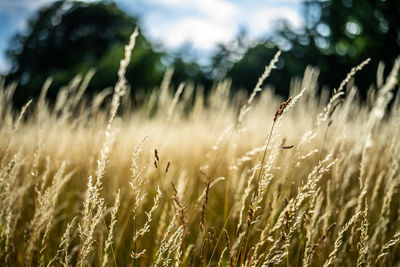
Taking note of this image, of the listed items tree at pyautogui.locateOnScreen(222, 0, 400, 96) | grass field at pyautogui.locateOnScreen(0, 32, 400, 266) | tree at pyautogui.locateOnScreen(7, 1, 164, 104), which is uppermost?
tree at pyautogui.locateOnScreen(7, 1, 164, 104)

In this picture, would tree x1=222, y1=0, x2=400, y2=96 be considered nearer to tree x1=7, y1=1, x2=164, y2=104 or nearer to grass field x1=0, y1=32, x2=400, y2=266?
grass field x1=0, y1=32, x2=400, y2=266

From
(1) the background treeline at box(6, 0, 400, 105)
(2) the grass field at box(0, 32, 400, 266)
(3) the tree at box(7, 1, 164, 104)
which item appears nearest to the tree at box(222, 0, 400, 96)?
(1) the background treeline at box(6, 0, 400, 105)

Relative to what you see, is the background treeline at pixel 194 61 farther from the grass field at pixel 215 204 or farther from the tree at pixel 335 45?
the grass field at pixel 215 204

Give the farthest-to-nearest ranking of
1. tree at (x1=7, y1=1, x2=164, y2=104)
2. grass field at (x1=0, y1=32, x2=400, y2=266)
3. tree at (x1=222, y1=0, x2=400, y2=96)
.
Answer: tree at (x1=7, y1=1, x2=164, y2=104) < tree at (x1=222, y1=0, x2=400, y2=96) < grass field at (x1=0, y1=32, x2=400, y2=266)

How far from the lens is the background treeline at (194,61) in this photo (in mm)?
8133

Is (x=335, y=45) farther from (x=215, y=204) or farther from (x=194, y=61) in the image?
(x=215, y=204)

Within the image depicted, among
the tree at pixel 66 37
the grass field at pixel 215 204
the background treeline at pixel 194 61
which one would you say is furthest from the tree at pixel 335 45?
the tree at pixel 66 37

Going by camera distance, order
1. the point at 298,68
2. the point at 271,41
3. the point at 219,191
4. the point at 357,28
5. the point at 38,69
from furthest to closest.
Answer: the point at 38,69
the point at 271,41
the point at 298,68
the point at 357,28
the point at 219,191

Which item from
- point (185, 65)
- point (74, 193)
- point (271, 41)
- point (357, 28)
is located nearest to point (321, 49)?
point (357, 28)

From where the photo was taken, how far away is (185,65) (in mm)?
15203

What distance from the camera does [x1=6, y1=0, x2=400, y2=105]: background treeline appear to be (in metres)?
8.13

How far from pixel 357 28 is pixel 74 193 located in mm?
10371

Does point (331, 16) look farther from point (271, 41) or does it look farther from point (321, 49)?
point (271, 41)

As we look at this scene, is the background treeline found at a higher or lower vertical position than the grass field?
higher
